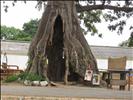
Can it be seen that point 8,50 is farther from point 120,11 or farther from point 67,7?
point 67,7

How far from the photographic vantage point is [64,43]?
55.8 feet

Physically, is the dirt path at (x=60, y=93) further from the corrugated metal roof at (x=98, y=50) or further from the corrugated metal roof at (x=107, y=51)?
the corrugated metal roof at (x=107, y=51)

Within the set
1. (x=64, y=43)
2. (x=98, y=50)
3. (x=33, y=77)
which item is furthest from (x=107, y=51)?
(x=33, y=77)

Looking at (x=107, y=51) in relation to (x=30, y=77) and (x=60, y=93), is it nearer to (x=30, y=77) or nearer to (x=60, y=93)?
(x=30, y=77)

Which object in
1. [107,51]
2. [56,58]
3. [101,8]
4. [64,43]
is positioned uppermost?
[107,51]

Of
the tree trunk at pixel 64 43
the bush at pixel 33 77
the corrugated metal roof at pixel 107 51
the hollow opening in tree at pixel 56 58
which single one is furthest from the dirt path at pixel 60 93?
the corrugated metal roof at pixel 107 51

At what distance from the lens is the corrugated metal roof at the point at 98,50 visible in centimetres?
3615

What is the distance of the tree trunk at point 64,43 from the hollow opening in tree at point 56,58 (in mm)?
152

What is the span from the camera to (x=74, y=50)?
54.9ft

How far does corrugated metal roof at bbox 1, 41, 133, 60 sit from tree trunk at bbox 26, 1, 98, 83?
1769cm

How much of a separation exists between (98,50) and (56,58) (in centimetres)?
2281

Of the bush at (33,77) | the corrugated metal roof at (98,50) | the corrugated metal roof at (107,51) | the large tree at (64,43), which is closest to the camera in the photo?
the bush at (33,77)

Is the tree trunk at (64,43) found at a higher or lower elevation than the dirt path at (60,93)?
higher

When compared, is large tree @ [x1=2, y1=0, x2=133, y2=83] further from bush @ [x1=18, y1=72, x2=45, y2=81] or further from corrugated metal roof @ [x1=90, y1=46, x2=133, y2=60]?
corrugated metal roof @ [x1=90, y1=46, x2=133, y2=60]
